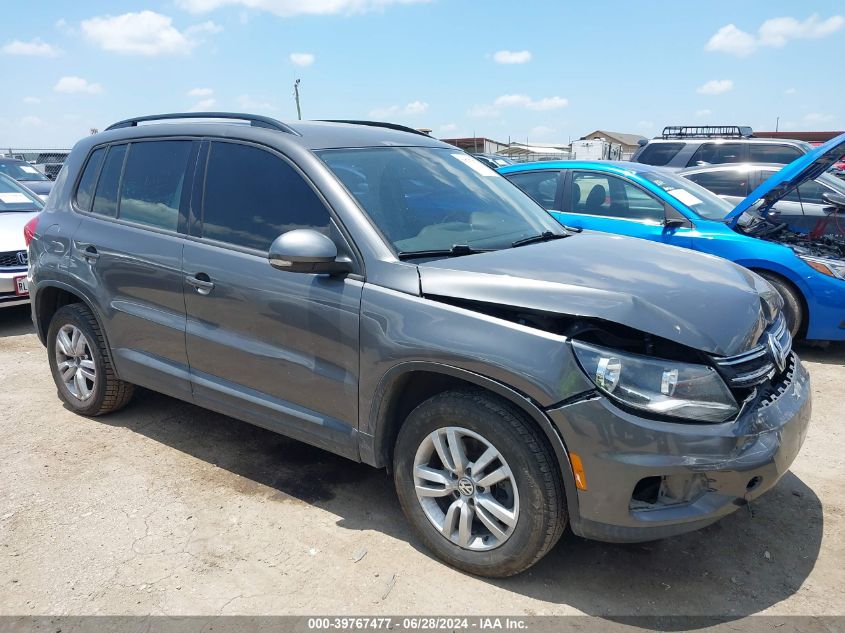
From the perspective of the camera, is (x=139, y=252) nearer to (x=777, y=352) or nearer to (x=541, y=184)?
(x=777, y=352)

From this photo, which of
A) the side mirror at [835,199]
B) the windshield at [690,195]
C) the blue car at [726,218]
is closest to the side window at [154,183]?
the blue car at [726,218]

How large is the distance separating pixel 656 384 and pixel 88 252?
3.41m

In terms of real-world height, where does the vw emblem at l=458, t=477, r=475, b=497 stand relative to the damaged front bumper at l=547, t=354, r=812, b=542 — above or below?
below

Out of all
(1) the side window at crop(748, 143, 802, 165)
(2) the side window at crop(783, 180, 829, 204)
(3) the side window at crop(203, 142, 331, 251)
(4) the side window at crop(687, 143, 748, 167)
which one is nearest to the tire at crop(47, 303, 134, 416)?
(3) the side window at crop(203, 142, 331, 251)

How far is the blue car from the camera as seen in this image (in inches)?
217

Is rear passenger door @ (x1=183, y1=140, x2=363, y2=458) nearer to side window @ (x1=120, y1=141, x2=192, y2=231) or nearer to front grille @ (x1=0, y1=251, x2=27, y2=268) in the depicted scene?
side window @ (x1=120, y1=141, x2=192, y2=231)

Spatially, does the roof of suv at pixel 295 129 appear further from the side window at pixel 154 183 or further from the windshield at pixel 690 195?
the windshield at pixel 690 195

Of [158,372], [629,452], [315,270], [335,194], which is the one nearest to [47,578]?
[158,372]

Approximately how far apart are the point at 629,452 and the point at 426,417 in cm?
83

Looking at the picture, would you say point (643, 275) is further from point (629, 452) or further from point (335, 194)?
point (335, 194)

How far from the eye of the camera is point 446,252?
3.13 m

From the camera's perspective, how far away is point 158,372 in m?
3.92

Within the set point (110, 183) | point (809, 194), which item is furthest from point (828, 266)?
point (110, 183)

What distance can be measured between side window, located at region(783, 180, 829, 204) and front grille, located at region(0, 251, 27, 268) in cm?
800
